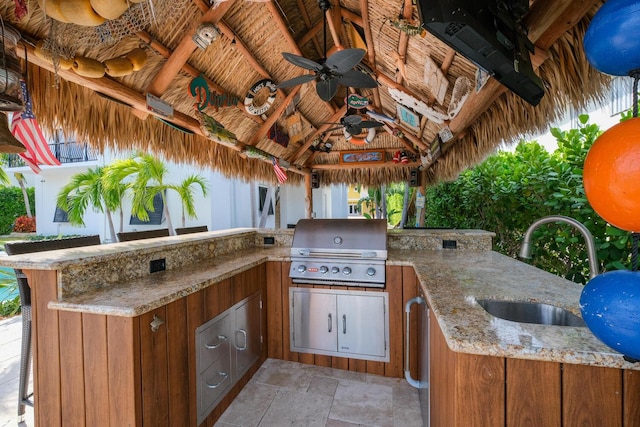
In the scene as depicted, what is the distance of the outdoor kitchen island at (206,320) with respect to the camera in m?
0.97

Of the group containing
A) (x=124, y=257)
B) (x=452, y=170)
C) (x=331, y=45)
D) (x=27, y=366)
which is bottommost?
(x=27, y=366)

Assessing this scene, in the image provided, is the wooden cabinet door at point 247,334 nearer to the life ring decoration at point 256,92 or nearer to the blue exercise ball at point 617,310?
the blue exercise ball at point 617,310

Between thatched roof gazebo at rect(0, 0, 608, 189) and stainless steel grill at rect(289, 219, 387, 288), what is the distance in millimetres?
1538

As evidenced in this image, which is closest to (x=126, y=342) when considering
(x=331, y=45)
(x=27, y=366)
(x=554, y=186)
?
(x=27, y=366)

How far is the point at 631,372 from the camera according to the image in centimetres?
93

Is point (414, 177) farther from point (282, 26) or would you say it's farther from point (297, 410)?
point (297, 410)

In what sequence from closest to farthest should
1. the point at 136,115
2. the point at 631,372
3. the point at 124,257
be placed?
the point at 631,372 < the point at 124,257 < the point at 136,115

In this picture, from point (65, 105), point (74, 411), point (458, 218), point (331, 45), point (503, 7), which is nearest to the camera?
point (503, 7)

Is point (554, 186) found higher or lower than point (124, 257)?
higher

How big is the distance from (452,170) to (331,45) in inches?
109

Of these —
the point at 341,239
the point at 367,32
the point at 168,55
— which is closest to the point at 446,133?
the point at 367,32

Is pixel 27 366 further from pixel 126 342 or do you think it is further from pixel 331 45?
pixel 331 45

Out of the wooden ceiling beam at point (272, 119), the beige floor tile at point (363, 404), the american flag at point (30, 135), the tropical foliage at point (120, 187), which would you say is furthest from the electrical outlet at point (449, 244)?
the tropical foliage at point (120, 187)

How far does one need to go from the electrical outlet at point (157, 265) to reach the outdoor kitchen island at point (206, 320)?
0.03 m
